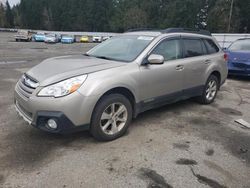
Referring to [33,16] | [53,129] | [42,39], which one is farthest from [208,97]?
[33,16]

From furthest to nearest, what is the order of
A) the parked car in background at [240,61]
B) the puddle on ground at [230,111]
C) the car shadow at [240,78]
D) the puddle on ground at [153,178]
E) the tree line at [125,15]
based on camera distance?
the tree line at [125,15], the car shadow at [240,78], the parked car in background at [240,61], the puddle on ground at [230,111], the puddle on ground at [153,178]

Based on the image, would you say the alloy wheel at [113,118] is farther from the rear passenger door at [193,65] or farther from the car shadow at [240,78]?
the car shadow at [240,78]

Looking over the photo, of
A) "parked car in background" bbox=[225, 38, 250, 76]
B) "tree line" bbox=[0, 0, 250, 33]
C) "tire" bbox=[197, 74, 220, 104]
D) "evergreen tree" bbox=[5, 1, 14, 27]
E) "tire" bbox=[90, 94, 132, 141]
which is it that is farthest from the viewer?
"evergreen tree" bbox=[5, 1, 14, 27]

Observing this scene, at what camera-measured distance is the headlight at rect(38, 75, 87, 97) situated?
3.32m

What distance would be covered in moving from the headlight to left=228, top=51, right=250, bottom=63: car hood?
7319 mm

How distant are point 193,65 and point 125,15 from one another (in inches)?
2878

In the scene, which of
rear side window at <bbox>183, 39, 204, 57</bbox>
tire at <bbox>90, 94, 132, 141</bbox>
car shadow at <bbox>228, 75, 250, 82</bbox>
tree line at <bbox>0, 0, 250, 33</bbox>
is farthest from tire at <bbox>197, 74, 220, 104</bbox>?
tree line at <bbox>0, 0, 250, 33</bbox>

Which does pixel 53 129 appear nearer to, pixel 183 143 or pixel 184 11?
pixel 183 143

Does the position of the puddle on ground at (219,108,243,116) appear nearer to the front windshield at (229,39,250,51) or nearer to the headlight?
the headlight

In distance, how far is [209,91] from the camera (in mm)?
5922

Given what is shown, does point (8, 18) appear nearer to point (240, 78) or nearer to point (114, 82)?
point (240, 78)

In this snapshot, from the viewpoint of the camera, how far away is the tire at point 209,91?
5.74m

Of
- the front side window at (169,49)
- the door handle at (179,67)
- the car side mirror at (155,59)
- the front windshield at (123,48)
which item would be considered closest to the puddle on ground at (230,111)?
the door handle at (179,67)

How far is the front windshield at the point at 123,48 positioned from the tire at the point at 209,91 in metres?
2.07
